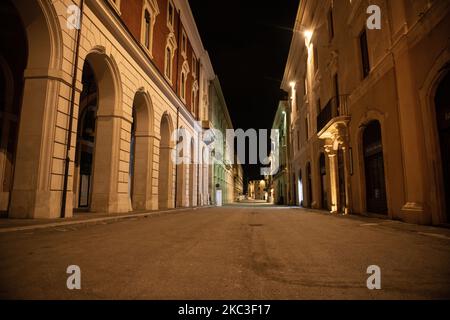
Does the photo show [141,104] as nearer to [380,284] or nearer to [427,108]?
[427,108]

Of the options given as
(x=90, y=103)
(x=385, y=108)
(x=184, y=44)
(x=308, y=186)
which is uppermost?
(x=184, y=44)

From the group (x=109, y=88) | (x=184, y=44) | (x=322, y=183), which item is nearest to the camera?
(x=109, y=88)

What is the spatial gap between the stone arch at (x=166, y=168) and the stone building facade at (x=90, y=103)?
7cm

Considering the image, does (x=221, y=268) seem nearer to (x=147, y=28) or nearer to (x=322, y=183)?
(x=147, y=28)

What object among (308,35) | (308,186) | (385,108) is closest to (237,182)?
(308,186)

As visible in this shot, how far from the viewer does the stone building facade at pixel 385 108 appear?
646 centimetres

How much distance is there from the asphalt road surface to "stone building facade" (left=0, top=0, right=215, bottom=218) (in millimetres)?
3484

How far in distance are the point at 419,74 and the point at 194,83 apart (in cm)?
2152

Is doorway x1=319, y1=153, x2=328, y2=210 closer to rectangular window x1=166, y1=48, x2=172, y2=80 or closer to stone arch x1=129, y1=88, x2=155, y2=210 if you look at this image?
stone arch x1=129, y1=88, x2=155, y2=210

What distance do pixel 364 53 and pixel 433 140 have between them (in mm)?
6463

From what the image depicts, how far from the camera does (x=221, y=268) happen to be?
2.81 meters

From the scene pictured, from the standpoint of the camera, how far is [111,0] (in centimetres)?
1048

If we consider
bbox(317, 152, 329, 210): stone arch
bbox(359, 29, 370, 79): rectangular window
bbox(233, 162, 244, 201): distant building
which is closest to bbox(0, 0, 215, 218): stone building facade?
bbox(317, 152, 329, 210): stone arch

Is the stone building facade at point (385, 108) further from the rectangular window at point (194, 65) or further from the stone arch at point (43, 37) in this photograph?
the rectangular window at point (194, 65)
